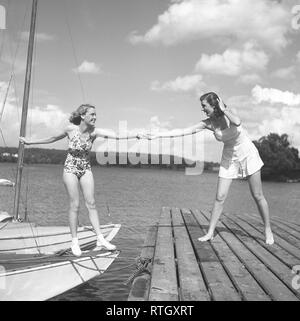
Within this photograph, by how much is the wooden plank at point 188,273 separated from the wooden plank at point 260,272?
669 mm

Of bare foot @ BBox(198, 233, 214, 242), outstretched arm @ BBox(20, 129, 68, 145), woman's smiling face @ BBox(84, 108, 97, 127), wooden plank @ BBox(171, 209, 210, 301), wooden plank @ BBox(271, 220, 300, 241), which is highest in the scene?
woman's smiling face @ BBox(84, 108, 97, 127)

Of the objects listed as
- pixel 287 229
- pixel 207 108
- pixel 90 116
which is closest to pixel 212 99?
pixel 207 108

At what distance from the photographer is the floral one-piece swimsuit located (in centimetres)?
632

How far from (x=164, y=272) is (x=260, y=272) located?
1.21m

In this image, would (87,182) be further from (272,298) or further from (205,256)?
(272,298)

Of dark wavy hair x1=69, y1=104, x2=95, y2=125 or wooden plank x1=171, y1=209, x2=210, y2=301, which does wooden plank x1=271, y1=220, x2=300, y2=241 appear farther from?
dark wavy hair x1=69, y1=104, x2=95, y2=125

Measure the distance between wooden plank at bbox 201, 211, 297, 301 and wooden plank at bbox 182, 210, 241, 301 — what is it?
357mm

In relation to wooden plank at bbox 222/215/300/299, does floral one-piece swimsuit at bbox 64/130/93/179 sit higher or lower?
higher

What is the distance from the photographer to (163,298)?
13.1ft

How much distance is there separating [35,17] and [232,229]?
1110 cm

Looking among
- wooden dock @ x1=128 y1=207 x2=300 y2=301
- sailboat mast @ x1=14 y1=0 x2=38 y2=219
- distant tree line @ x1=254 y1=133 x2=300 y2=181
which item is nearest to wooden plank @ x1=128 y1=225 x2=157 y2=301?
wooden dock @ x1=128 y1=207 x2=300 y2=301

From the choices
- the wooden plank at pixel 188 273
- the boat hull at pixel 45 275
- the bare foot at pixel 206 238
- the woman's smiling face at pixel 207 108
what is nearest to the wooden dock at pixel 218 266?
the wooden plank at pixel 188 273
